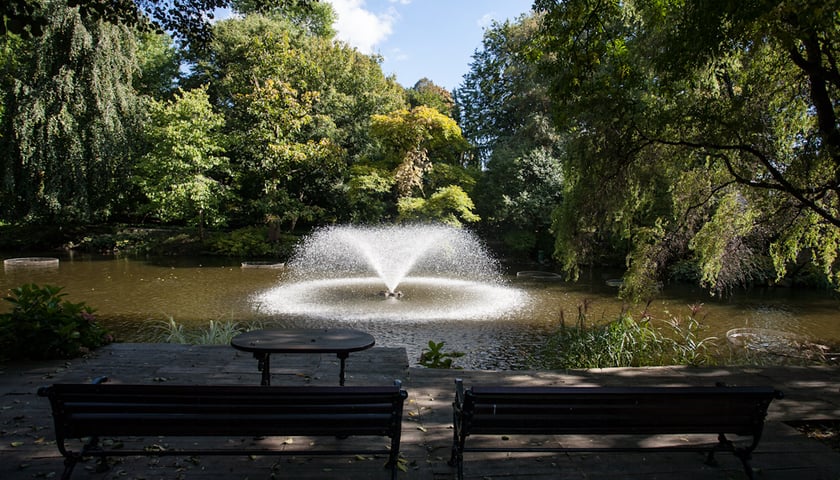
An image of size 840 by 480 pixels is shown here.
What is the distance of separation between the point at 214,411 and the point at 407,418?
1.53 meters

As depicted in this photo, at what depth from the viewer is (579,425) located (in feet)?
8.32

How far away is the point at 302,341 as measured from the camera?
3605mm

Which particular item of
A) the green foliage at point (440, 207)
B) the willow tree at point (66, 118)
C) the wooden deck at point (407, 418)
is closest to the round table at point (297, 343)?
the wooden deck at point (407, 418)

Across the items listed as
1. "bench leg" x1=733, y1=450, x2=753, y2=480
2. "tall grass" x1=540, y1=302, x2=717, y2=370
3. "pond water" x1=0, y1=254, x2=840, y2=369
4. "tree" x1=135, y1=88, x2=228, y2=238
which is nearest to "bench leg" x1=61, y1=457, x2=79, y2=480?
"bench leg" x1=733, y1=450, x2=753, y2=480

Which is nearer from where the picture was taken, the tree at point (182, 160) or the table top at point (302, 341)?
the table top at point (302, 341)

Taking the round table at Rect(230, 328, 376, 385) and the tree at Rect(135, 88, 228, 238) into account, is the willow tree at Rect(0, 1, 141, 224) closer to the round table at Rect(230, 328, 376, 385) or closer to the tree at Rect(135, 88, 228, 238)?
the tree at Rect(135, 88, 228, 238)

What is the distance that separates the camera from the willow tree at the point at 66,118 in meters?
18.7

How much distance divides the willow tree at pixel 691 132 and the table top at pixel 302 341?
3086mm

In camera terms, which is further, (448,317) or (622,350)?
(448,317)

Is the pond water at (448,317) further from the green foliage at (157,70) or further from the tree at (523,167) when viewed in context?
the green foliage at (157,70)

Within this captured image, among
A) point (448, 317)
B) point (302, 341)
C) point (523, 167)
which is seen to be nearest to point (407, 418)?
point (302, 341)

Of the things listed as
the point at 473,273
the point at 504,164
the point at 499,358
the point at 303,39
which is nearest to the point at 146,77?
the point at 303,39

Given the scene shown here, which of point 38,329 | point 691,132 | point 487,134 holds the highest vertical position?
point 487,134

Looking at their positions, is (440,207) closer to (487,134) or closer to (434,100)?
(487,134)
